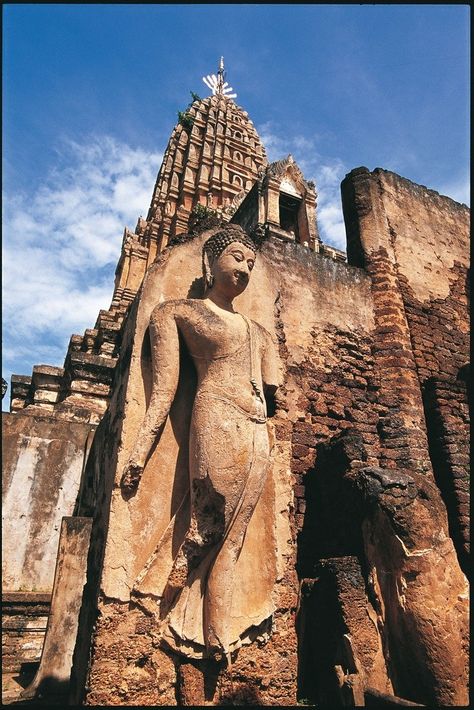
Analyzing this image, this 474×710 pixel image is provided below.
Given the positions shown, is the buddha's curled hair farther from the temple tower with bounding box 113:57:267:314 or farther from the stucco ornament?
the temple tower with bounding box 113:57:267:314

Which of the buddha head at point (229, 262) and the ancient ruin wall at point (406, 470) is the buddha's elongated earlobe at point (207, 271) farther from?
the ancient ruin wall at point (406, 470)

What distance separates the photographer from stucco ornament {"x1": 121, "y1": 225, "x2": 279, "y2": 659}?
2.66m

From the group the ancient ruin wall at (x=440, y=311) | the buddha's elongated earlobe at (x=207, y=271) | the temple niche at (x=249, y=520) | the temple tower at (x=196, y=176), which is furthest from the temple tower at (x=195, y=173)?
the buddha's elongated earlobe at (x=207, y=271)

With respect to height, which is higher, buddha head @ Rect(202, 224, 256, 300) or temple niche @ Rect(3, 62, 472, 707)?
buddha head @ Rect(202, 224, 256, 300)

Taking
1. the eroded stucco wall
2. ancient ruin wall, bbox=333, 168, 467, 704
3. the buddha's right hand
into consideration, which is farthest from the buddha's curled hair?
the eroded stucco wall

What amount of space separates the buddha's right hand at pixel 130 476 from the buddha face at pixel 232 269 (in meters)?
1.30

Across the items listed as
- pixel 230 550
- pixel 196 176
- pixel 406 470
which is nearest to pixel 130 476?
pixel 230 550

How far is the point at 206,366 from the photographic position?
10.4 ft

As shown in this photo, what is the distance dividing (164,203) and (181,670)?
3193cm

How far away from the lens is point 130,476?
2.81 meters

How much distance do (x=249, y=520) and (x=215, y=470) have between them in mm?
373

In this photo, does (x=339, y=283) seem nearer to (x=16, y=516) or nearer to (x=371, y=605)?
(x=371, y=605)

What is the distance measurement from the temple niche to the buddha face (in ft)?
0.05

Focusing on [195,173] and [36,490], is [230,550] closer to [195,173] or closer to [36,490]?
[36,490]
